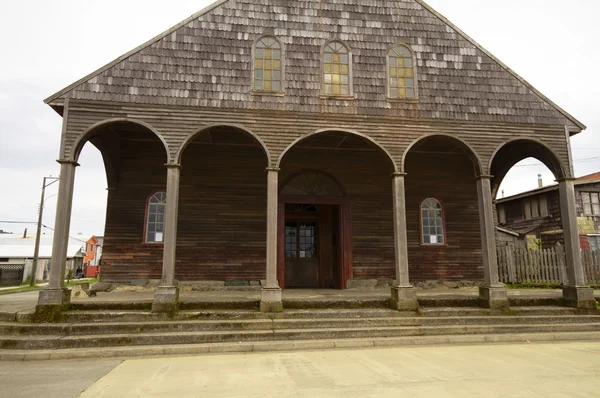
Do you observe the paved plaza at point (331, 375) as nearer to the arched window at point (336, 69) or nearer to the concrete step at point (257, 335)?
the concrete step at point (257, 335)

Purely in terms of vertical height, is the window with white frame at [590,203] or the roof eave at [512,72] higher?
the roof eave at [512,72]

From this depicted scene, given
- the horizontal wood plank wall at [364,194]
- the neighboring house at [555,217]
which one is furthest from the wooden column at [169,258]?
the neighboring house at [555,217]

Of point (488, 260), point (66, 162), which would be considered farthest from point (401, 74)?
point (66, 162)

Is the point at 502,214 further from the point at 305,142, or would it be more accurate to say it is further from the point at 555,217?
the point at 305,142

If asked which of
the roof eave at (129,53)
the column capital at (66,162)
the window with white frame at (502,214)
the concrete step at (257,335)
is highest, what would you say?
the roof eave at (129,53)

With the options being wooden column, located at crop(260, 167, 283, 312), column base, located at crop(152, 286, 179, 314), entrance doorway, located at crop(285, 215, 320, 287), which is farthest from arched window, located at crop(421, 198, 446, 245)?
column base, located at crop(152, 286, 179, 314)

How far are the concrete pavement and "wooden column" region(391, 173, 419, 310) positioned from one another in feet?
5.58

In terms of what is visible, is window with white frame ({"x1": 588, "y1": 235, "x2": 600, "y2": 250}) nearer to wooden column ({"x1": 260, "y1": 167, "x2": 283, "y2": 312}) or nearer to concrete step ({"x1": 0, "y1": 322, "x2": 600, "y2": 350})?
concrete step ({"x1": 0, "y1": 322, "x2": 600, "y2": 350})

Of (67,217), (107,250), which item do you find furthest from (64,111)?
(107,250)

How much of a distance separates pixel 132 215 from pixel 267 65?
19.0 feet

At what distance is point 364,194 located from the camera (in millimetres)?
12328

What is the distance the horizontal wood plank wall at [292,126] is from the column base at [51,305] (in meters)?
2.82

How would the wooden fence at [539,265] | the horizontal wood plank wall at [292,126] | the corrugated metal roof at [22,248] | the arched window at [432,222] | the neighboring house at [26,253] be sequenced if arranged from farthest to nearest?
the corrugated metal roof at [22,248] → the neighboring house at [26,253] → the wooden fence at [539,265] → the arched window at [432,222] → the horizontal wood plank wall at [292,126]

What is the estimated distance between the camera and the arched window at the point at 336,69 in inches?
382
